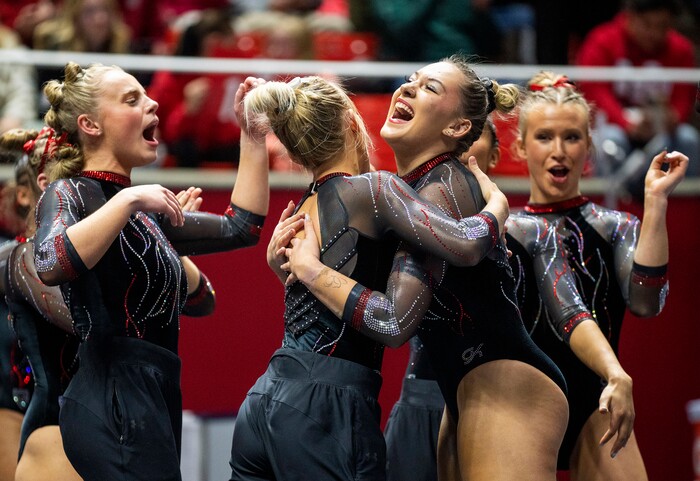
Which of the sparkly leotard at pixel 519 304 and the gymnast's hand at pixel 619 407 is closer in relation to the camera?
the gymnast's hand at pixel 619 407

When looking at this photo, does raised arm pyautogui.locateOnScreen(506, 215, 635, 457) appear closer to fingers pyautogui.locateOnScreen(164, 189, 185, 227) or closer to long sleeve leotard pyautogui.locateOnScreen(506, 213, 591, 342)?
long sleeve leotard pyautogui.locateOnScreen(506, 213, 591, 342)

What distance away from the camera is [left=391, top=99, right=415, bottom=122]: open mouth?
10.4 feet

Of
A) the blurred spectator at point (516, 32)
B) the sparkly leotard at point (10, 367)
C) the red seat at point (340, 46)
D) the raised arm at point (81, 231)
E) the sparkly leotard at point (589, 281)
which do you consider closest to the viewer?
the raised arm at point (81, 231)

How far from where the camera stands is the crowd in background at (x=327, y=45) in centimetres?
556

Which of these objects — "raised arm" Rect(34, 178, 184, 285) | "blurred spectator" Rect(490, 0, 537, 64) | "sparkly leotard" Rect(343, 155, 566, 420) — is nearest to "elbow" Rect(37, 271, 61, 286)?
"raised arm" Rect(34, 178, 184, 285)

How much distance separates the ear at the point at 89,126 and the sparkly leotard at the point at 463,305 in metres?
0.91

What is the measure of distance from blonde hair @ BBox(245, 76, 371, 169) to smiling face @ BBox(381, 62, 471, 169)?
0.51ft

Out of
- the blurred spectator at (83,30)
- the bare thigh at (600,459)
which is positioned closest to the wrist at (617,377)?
the bare thigh at (600,459)

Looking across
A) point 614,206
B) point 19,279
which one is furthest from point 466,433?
point 614,206

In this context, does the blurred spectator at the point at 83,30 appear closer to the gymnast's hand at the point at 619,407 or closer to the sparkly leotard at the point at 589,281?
the sparkly leotard at the point at 589,281

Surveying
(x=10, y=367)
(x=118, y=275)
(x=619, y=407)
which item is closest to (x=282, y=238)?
(x=118, y=275)

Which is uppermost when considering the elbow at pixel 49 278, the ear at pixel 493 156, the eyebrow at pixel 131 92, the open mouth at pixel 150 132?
the eyebrow at pixel 131 92

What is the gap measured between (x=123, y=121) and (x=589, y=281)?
1.55m

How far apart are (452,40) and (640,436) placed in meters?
2.29
